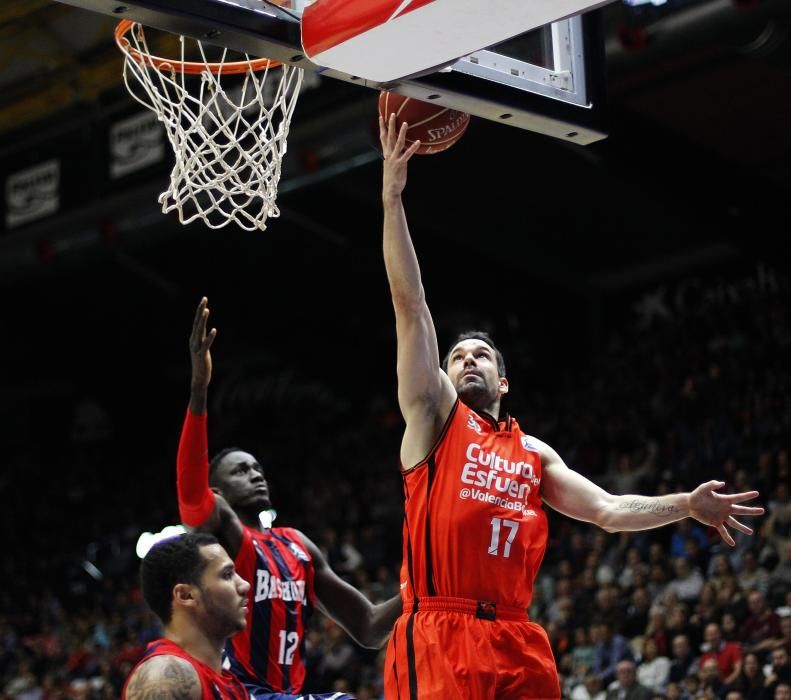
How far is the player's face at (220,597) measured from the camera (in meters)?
3.49

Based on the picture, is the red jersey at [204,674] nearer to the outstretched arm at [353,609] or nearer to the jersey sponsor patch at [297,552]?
the outstretched arm at [353,609]

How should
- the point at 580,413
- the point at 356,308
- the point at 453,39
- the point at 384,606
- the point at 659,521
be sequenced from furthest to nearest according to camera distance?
1. the point at 356,308
2. the point at 580,413
3. the point at 384,606
4. the point at 659,521
5. the point at 453,39

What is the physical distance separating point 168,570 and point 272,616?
1556 mm

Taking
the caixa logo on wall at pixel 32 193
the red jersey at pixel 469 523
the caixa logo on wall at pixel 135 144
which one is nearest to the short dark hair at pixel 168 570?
the red jersey at pixel 469 523

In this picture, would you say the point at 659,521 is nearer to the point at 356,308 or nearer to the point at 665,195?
the point at 665,195

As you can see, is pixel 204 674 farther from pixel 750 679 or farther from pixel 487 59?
pixel 750 679

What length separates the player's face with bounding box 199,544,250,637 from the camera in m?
3.49

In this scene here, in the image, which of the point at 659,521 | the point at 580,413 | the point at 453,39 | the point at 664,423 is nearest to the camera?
the point at 453,39

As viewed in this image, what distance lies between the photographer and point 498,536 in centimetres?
408

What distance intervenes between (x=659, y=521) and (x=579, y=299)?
1447 centimetres

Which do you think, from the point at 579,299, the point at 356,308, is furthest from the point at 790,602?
the point at 356,308

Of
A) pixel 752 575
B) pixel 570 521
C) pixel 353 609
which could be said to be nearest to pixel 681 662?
pixel 752 575

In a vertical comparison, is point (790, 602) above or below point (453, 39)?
below

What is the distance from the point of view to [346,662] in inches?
447
